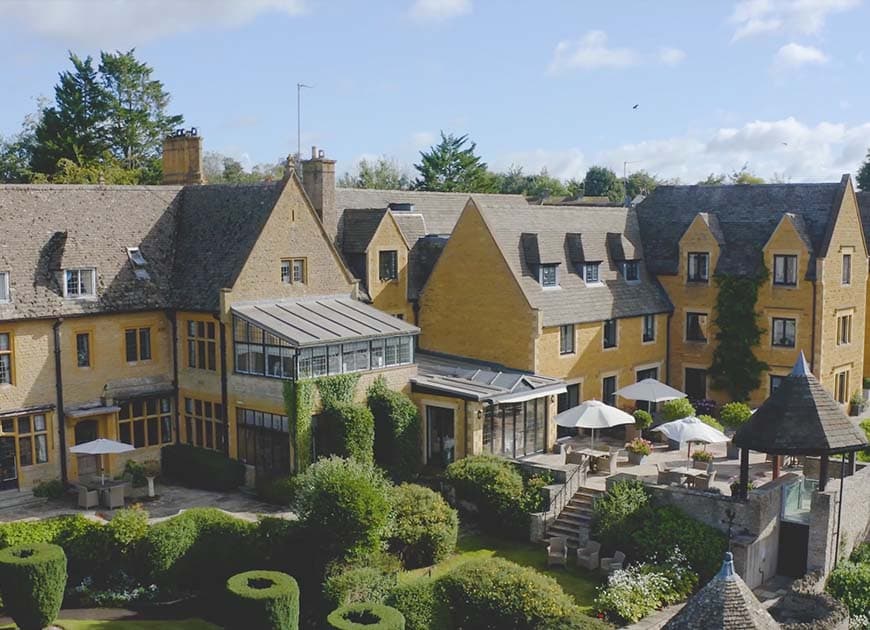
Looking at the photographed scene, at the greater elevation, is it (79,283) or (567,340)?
(79,283)

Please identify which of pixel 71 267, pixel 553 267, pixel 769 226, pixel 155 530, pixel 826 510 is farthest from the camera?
pixel 769 226

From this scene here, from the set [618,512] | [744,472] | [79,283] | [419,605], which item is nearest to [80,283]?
[79,283]

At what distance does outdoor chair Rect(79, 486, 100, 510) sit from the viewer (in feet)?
104

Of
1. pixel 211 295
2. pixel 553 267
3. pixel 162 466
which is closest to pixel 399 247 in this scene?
pixel 553 267

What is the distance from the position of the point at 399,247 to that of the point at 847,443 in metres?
21.1

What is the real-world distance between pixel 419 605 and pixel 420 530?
443cm

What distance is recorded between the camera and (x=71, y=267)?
34.0 metres

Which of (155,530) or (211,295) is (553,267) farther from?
(155,530)

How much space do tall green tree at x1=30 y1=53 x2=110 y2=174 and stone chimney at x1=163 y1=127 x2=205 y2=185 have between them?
2819cm

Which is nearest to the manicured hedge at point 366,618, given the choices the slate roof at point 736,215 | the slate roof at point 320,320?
the slate roof at point 320,320

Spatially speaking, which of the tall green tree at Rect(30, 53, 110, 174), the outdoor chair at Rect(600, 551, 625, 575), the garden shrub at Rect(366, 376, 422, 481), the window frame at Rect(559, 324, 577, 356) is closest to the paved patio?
the garden shrub at Rect(366, 376, 422, 481)

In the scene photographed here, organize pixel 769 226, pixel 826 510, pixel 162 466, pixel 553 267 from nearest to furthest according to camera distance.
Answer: pixel 826 510 < pixel 162 466 < pixel 553 267 < pixel 769 226

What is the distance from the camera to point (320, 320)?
3506 cm

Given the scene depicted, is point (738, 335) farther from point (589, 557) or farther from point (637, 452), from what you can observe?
point (589, 557)
